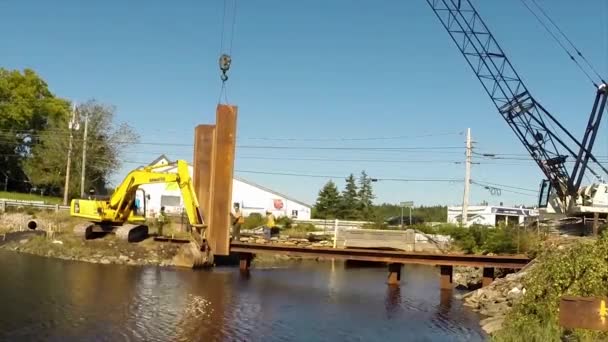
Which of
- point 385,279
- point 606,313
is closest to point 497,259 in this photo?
point 385,279

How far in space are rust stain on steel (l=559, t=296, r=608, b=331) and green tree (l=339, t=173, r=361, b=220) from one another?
6477 cm

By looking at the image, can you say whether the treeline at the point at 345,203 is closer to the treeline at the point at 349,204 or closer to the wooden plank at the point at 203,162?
the treeline at the point at 349,204

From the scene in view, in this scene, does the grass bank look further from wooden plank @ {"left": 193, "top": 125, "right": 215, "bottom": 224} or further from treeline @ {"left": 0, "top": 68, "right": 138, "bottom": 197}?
treeline @ {"left": 0, "top": 68, "right": 138, "bottom": 197}

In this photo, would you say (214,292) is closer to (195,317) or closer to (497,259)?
(195,317)

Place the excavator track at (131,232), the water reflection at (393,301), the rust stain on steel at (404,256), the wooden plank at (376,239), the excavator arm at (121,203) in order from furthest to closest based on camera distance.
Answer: the wooden plank at (376,239), the excavator track at (131,232), the excavator arm at (121,203), the rust stain on steel at (404,256), the water reflection at (393,301)

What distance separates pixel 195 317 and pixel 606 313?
36.2 ft

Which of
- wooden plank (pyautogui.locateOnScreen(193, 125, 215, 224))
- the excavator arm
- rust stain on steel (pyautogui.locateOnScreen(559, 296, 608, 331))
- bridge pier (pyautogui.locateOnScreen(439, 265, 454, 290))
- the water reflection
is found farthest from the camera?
the excavator arm

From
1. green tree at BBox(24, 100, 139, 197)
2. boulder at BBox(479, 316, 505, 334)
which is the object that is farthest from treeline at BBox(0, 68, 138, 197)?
boulder at BBox(479, 316, 505, 334)

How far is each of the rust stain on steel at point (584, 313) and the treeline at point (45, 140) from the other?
5781 centimetres

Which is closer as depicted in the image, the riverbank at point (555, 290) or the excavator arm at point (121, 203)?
the riverbank at point (555, 290)

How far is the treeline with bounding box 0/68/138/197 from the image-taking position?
64750 millimetres

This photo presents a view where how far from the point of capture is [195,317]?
1673 centimetres

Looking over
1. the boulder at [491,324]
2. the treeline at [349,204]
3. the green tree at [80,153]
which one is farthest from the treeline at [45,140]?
the boulder at [491,324]

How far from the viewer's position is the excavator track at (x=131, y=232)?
32.4m
